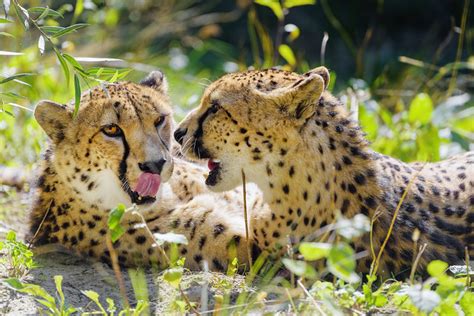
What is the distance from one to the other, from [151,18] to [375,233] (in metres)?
5.27

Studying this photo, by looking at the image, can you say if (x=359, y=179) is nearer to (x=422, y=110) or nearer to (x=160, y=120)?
(x=160, y=120)

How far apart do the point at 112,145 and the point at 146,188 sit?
0.76ft

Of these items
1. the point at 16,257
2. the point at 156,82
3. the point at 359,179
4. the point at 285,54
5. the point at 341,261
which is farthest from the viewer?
the point at 285,54

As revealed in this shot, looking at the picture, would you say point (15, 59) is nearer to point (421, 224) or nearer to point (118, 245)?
point (118, 245)

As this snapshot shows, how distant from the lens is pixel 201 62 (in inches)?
332

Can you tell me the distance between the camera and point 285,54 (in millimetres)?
5328

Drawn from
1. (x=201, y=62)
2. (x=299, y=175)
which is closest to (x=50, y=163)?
(x=299, y=175)

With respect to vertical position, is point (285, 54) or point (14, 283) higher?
point (285, 54)

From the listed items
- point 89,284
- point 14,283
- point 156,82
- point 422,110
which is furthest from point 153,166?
point 422,110

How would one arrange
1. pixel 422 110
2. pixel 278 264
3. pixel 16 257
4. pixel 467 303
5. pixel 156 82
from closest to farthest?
pixel 467 303 → pixel 16 257 → pixel 278 264 → pixel 156 82 → pixel 422 110

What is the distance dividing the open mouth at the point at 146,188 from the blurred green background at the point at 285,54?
47cm

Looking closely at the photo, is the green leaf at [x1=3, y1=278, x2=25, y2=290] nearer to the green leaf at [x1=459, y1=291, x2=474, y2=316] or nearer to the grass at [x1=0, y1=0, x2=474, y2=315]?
the grass at [x1=0, y1=0, x2=474, y2=315]

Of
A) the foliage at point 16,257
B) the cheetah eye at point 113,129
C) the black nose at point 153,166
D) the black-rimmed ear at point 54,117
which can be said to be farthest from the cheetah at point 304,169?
the foliage at point 16,257

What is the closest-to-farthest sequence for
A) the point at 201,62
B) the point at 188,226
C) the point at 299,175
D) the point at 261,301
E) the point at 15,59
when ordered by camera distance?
the point at 261,301 → the point at 299,175 → the point at 188,226 → the point at 15,59 → the point at 201,62
